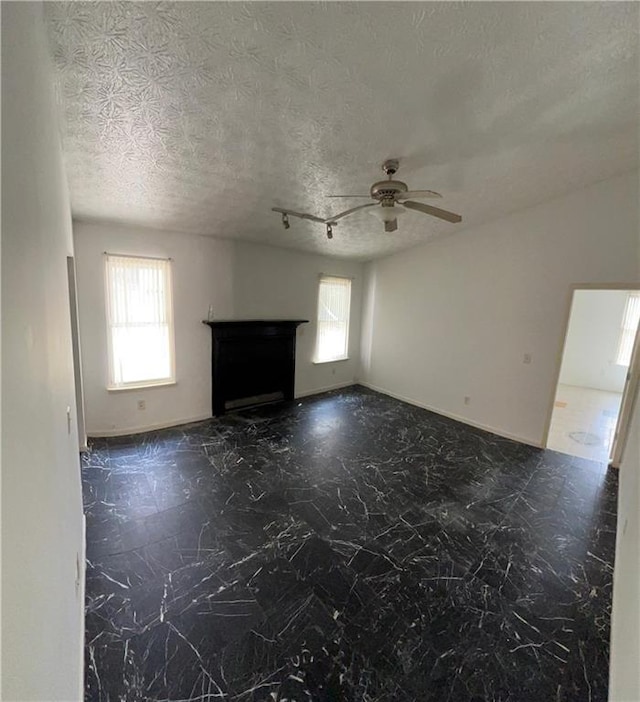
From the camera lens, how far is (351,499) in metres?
2.68

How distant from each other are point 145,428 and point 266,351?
1.88m

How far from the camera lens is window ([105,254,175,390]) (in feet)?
11.5

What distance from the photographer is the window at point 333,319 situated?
554 cm

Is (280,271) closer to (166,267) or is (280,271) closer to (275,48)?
(166,267)

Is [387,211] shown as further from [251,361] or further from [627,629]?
[251,361]

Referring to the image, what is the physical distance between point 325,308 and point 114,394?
11.2ft

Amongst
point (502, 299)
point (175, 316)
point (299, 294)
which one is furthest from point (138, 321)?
point (502, 299)

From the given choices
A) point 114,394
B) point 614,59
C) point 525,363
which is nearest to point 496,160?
point 614,59

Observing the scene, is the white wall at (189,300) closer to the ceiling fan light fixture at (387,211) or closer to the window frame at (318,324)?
the window frame at (318,324)

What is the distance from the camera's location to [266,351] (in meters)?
4.77

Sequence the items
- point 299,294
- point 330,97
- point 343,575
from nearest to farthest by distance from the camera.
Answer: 1. point 330,97
2. point 343,575
3. point 299,294

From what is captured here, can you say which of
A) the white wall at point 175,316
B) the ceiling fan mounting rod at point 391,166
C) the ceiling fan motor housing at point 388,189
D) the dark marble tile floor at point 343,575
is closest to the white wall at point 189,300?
the white wall at point 175,316

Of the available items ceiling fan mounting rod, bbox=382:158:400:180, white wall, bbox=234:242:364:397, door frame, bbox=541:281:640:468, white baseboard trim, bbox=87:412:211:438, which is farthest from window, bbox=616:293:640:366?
white baseboard trim, bbox=87:412:211:438

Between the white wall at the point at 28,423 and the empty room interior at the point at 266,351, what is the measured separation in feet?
0.05
